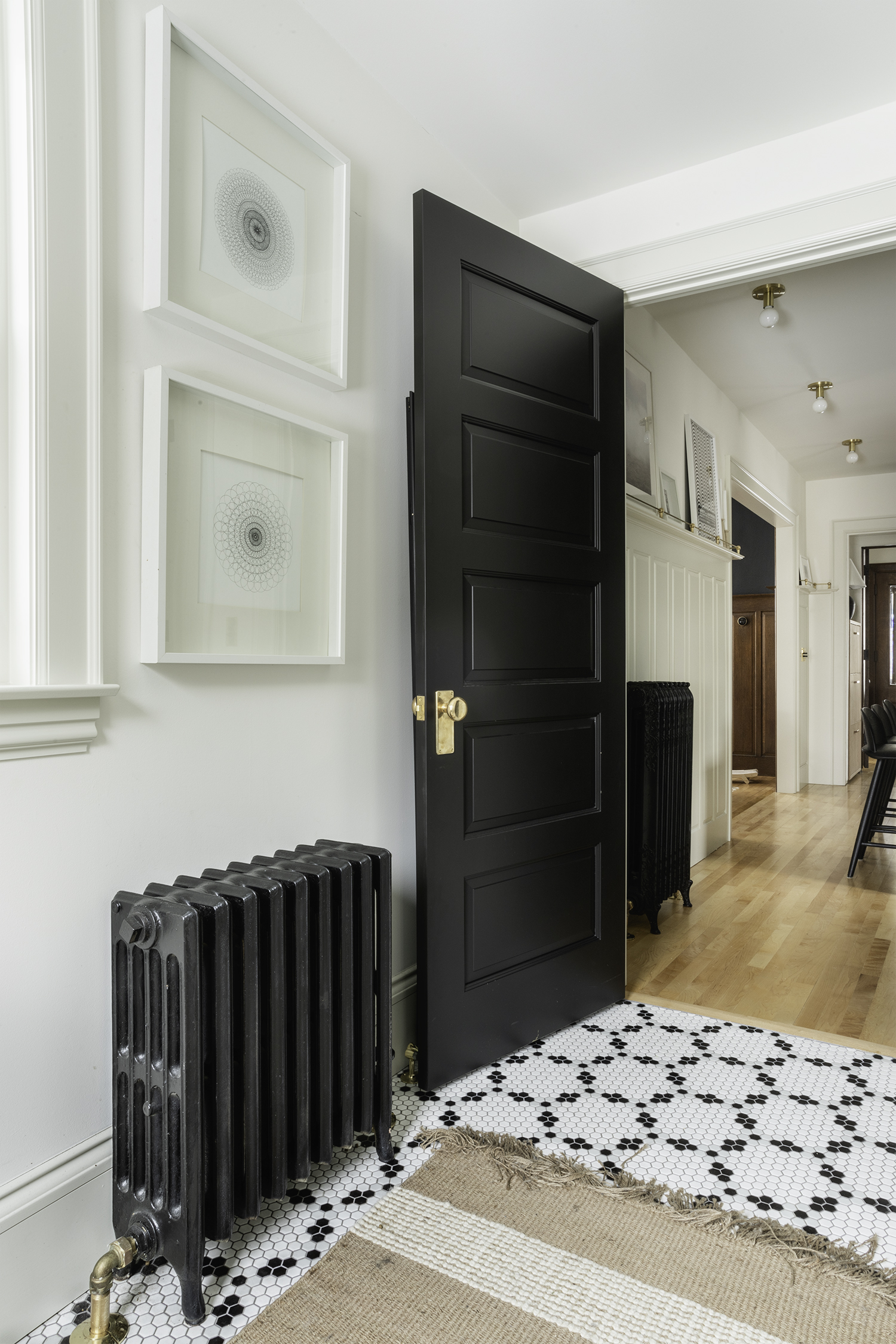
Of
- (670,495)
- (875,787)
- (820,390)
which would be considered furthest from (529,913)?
(820,390)

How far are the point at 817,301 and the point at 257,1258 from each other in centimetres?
398

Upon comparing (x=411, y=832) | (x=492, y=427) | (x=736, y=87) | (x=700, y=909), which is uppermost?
(x=736, y=87)

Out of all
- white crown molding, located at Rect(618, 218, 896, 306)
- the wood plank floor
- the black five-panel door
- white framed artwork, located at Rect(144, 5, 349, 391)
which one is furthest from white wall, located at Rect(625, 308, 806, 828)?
white framed artwork, located at Rect(144, 5, 349, 391)

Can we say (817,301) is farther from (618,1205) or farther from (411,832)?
(618,1205)

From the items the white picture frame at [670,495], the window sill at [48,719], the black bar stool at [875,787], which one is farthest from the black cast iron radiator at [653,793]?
the window sill at [48,719]

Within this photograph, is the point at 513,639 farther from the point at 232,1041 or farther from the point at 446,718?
the point at 232,1041

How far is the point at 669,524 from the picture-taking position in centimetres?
382

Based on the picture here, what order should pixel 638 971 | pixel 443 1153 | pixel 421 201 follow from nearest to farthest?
pixel 443 1153, pixel 421 201, pixel 638 971

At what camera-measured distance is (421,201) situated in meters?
2.00

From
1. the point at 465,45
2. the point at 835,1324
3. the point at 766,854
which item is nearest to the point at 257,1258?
the point at 835,1324

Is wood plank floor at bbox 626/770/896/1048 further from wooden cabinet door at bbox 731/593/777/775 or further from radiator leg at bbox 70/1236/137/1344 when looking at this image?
wooden cabinet door at bbox 731/593/777/775

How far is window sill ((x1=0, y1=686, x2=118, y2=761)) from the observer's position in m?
1.27

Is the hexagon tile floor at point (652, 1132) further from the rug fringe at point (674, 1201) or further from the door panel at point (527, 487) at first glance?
the door panel at point (527, 487)

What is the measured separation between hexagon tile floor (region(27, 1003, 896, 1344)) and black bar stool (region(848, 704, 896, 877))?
222 cm
